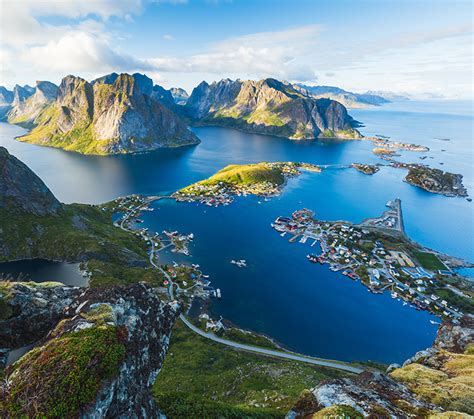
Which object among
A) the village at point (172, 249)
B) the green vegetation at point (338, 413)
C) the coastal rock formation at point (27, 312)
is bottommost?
the village at point (172, 249)

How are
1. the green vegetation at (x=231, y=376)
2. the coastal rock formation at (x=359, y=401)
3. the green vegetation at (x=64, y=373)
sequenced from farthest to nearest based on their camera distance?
1. the green vegetation at (x=231, y=376)
2. the coastal rock formation at (x=359, y=401)
3. the green vegetation at (x=64, y=373)

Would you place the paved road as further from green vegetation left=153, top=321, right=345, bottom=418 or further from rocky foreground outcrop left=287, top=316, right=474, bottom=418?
rocky foreground outcrop left=287, top=316, right=474, bottom=418

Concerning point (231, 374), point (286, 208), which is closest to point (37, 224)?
point (231, 374)

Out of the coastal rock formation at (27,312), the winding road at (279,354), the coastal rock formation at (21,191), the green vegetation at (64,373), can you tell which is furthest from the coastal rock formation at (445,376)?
the coastal rock formation at (21,191)

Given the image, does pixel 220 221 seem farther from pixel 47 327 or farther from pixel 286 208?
pixel 47 327

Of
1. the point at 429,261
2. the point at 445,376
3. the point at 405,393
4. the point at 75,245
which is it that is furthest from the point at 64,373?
the point at 429,261

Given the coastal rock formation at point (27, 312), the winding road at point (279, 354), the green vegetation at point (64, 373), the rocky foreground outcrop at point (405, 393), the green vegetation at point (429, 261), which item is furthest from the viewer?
the green vegetation at point (429, 261)

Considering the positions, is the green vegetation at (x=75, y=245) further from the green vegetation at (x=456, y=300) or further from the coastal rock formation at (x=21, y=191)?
the green vegetation at (x=456, y=300)

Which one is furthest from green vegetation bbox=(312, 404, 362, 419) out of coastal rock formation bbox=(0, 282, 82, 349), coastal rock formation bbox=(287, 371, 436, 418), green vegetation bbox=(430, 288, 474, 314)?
green vegetation bbox=(430, 288, 474, 314)
